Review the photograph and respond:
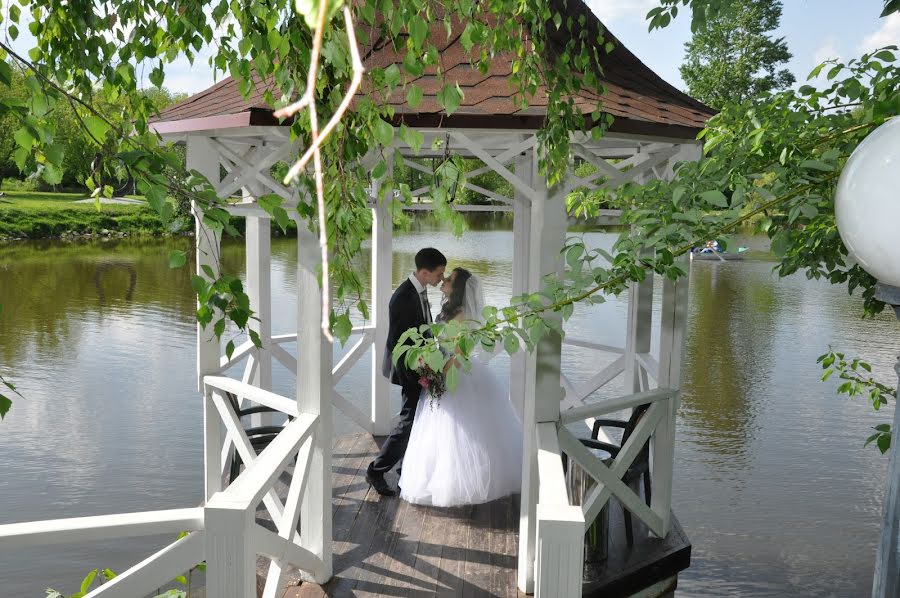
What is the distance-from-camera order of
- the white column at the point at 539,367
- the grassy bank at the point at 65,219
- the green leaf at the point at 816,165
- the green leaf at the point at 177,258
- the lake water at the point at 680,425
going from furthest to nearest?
1. the grassy bank at the point at 65,219
2. the lake water at the point at 680,425
3. the white column at the point at 539,367
4. the green leaf at the point at 816,165
5. the green leaf at the point at 177,258

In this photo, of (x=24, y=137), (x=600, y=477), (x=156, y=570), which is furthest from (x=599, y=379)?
(x=24, y=137)

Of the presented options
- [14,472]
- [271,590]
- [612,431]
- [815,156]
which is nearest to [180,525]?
[271,590]

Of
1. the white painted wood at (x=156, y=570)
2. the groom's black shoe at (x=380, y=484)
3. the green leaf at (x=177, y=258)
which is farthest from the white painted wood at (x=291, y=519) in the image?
the green leaf at (x=177, y=258)

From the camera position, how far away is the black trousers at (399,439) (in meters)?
5.64

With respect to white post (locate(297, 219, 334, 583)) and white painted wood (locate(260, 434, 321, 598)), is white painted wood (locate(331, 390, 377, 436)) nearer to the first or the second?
white post (locate(297, 219, 334, 583))

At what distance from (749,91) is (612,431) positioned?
98.7 ft

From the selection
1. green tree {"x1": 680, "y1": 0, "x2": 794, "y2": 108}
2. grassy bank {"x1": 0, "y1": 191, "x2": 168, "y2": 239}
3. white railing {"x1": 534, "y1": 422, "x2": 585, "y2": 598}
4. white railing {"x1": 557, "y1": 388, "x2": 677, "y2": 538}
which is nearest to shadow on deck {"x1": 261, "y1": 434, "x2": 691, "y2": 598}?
white railing {"x1": 557, "y1": 388, "x2": 677, "y2": 538}

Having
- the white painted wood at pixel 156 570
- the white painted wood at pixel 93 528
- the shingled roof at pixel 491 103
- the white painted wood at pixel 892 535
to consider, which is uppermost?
the shingled roof at pixel 491 103

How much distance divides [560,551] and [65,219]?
111 ft

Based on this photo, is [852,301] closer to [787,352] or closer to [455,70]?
[787,352]

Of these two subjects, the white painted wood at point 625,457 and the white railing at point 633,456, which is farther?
the white painted wood at point 625,457

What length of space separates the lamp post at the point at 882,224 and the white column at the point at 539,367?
2.07 meters

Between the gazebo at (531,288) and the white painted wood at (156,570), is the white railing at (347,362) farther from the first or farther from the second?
Answer: the white painted wood at (156,570)

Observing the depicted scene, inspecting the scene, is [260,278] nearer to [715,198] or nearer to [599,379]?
[599,379]
